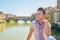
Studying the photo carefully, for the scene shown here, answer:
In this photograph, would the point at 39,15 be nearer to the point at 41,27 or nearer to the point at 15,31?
the point at 41,27

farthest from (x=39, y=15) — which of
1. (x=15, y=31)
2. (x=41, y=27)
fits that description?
(x=15, y=31)

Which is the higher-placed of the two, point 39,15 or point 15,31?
point 39,15

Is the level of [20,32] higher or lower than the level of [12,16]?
lower

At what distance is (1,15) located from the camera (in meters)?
2.62

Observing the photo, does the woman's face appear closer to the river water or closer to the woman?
Answer: the woman

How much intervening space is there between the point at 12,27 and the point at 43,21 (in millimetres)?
1651

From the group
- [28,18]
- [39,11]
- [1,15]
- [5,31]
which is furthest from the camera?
[5,31]

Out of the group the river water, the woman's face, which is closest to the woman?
the woman's face

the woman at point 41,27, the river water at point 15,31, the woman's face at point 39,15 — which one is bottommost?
the river water at point 15,31

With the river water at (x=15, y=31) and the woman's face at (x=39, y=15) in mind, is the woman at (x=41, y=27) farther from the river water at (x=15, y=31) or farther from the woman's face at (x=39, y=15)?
the river water at (x=15, y=31)

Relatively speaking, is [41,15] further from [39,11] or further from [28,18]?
[28,18]

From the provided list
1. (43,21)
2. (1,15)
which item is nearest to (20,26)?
(1,15)

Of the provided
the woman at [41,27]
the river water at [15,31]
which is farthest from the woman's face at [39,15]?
the river water at [15,31]

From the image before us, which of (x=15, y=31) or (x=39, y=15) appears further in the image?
(x=15, y=31)
